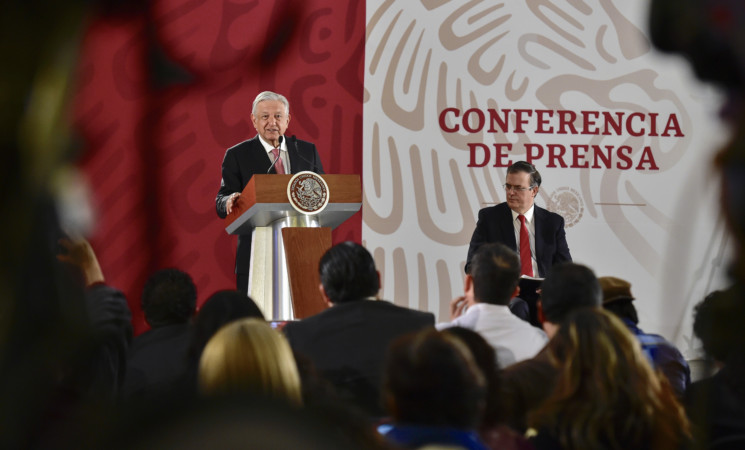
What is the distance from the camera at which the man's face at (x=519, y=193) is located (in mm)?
3941

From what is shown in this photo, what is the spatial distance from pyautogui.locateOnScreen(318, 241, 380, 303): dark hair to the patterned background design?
115 inches

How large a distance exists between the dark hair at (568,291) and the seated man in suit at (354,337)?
10.9 inches

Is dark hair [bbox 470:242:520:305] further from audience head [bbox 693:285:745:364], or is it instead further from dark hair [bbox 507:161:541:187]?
audience head [bbox 693:285:745:364]

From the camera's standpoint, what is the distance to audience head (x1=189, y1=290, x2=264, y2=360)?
166 centimetres

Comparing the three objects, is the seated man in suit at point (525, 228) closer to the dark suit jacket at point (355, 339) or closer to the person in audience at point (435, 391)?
the dark suit jacket at point (355, 339)

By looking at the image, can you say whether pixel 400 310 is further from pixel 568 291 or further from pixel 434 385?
pixel 434 385

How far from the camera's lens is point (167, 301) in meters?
2.12

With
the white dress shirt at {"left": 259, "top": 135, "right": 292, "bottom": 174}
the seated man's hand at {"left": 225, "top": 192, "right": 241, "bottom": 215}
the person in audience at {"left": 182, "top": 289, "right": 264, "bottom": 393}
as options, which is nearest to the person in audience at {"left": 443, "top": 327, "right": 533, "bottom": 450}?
the person in audience at {"left": 182, "top": 289, "right": 264, "bottom": 393}

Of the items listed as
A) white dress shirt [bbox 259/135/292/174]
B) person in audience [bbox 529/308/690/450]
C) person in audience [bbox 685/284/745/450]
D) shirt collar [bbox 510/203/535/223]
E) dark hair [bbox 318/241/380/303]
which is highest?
white dress shirt [bbox 259/135/292/174]

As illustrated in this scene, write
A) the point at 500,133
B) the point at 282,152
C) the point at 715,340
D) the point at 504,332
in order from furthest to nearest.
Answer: the point at 500,133 < the point at 282,152 < the point at 504,332 < the point at 715,340

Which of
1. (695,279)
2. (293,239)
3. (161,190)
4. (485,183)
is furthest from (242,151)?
(695,279)

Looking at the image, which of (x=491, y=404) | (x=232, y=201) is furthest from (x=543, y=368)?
(x=232, y=201)

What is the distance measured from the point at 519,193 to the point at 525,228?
0.17 m

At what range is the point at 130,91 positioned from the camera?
16.1 feet
